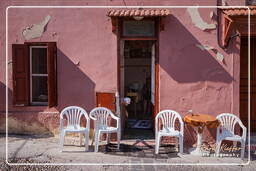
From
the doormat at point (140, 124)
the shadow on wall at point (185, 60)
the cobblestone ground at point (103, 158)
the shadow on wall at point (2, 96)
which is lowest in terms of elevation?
the cobblestone ground at point (103, 158)

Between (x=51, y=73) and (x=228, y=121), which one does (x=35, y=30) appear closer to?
(x=51, y=73)

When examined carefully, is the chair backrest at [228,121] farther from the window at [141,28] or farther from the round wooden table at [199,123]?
the window at [141,28]

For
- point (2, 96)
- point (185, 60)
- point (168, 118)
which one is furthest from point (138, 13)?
point (2, 96)

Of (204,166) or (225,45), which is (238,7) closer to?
(225,45)

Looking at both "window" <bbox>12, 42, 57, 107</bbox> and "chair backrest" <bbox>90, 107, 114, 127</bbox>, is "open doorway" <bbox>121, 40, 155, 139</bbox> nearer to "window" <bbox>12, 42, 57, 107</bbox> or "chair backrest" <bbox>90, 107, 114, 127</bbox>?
"chair backrest" <bbox>90, 107, 114, 127</bbox>

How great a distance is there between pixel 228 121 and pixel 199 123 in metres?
1.01

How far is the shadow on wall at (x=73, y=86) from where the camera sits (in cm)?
814

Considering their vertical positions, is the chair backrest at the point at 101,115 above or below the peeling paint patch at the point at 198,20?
below

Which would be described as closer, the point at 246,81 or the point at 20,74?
the point at 20,74

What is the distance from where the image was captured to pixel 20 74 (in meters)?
→ 8.29

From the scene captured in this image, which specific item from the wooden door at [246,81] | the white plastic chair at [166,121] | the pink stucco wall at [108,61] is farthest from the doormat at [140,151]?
the wooden door at [246,81]

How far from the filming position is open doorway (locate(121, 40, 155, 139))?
30.3 ft

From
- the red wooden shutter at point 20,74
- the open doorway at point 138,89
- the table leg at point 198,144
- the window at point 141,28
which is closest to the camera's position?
the table leg at point 198,144

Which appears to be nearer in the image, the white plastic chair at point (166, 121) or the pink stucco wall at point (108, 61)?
the white plastic chair at point (166, 121)
